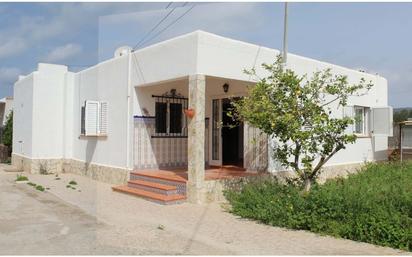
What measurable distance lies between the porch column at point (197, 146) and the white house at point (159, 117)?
0.02 meters

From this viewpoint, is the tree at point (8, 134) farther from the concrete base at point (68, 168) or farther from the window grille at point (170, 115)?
the window grille at point (170, 115)

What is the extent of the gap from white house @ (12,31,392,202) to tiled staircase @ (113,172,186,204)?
0.11 ft

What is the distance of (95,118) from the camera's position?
13289mm

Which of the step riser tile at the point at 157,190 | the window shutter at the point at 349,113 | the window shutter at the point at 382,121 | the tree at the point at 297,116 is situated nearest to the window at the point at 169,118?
the step riser tile at the point at 157,190

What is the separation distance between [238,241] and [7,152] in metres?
19.0

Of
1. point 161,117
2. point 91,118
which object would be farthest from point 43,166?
point 161,117

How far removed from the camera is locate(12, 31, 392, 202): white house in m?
9.68

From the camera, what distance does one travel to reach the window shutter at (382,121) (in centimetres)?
1587

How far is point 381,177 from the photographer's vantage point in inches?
457

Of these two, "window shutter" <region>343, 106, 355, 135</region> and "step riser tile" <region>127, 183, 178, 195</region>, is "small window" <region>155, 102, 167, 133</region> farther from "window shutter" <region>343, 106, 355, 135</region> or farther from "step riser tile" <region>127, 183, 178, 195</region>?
"window shutter" <region>343, 106, 355, 135</region>

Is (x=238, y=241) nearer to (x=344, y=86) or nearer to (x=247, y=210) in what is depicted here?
(x=247, y=210)

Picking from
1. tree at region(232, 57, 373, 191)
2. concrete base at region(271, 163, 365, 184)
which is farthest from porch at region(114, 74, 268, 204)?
concrete base at region(271, 163, 365, 184)

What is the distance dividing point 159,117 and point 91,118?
239 centimetres

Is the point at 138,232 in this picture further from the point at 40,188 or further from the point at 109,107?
the point at 109,107
